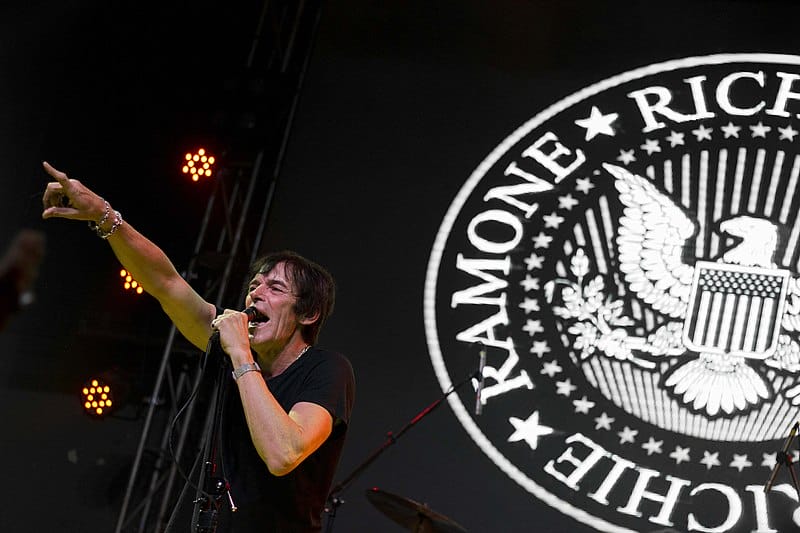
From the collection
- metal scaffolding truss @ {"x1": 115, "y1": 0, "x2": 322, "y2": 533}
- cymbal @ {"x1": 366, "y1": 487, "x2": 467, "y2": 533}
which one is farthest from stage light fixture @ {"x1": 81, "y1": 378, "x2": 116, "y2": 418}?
cymbal @ {"x1": 366, "y1": 487, "x2": 467, "y2": 533}

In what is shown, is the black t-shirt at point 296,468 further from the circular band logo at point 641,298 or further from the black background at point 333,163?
the circular band logo at point 641,298

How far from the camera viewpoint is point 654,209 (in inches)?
183

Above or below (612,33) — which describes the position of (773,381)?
below

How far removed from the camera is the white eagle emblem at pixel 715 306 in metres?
4.43

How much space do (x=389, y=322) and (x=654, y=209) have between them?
1.39 metres

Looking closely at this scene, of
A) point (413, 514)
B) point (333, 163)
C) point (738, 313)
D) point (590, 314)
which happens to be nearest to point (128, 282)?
point (333, 163)

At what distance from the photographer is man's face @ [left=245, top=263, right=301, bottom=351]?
7.73ft

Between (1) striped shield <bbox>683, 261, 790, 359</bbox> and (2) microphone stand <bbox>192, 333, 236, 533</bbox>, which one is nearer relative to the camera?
(2) microphone stand <bbox>192, 333, 236, 533</bbox>

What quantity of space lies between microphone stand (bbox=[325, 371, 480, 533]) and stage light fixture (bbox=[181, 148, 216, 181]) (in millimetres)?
1642

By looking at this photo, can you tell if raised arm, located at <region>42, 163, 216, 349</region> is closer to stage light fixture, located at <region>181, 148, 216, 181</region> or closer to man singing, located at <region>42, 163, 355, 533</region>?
man singing, located at <region>42, 163, 355, 533</region>

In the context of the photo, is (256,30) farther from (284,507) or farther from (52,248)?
(284,507)

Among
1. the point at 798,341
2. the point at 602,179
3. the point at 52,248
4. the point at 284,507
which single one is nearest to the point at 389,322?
the point at 602,179

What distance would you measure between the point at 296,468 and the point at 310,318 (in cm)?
43

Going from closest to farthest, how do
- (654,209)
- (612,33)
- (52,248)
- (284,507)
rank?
(284,507)
(52,248)
(654,209)
(612,33)
